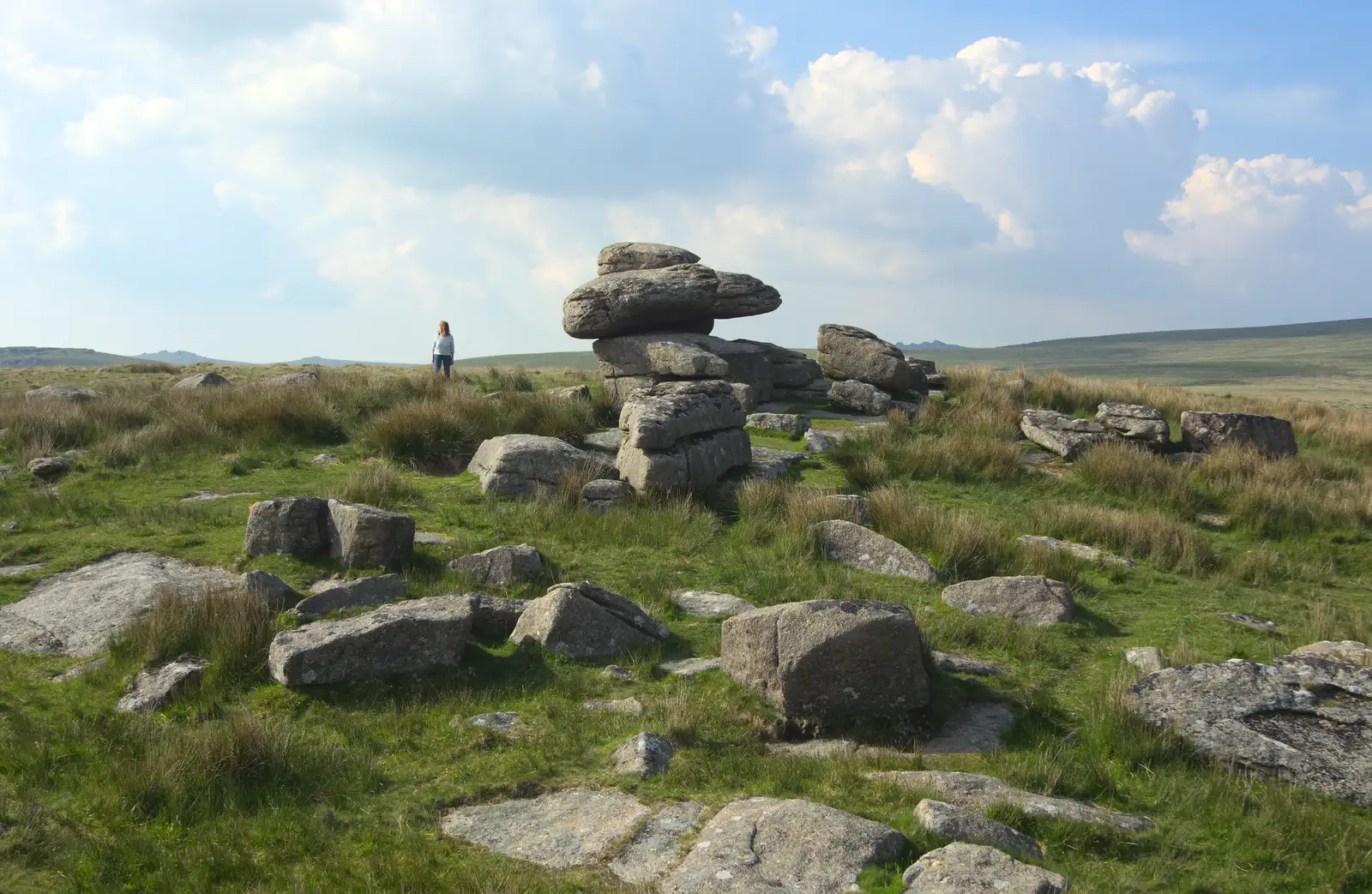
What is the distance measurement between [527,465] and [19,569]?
5459 mm

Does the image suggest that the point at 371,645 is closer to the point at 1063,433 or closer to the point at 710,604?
the point at 710,604

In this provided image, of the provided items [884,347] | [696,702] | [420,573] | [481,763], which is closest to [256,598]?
[420,573]

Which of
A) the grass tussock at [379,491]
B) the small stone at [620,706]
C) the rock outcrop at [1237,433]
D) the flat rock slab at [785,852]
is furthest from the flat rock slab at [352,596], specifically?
the rock outcrop at [1237,433]

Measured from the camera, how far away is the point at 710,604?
346 inches

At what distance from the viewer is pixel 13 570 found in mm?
8867

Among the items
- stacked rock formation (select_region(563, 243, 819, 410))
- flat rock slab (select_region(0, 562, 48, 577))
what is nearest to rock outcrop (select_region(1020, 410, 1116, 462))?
stacked rock formation (select_region(563, 243, 819, 410))

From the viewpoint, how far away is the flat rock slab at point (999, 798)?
4965 millimetres

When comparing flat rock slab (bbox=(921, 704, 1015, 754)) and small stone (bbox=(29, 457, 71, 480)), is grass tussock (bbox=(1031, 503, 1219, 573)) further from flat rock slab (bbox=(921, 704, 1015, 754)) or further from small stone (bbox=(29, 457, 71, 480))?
small stone (bbox=(29, 457, 71, 480))

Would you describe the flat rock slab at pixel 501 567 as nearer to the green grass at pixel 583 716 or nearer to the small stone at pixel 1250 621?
the green grass at pixel 583 716

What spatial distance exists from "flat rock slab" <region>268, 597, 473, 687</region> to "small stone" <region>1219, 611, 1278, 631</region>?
689 centimetres

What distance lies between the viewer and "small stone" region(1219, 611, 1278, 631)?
8820 mm

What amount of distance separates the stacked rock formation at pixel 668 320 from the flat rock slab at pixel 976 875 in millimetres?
14719

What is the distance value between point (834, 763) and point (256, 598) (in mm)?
4494

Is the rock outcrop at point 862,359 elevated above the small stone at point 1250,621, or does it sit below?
above
